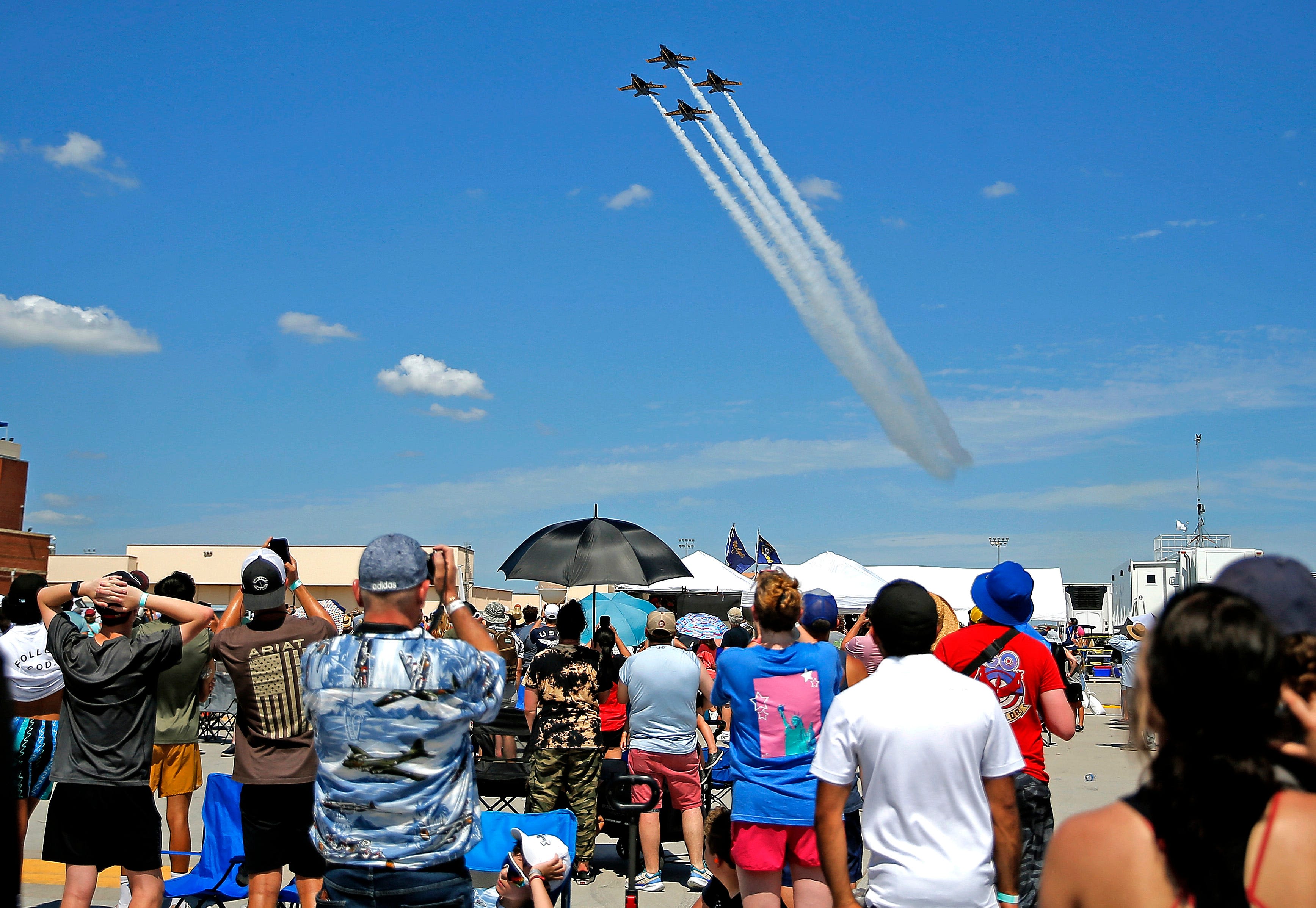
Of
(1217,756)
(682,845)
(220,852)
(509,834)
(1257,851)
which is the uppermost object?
(1217,756)

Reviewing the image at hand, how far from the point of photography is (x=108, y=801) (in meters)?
5.13

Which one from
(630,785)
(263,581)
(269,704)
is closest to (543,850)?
(269,704)

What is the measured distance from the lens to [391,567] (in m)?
3.32

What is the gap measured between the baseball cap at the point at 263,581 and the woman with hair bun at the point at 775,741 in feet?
6.85

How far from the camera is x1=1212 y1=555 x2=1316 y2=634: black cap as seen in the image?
2176mm

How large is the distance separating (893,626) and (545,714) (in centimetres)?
452

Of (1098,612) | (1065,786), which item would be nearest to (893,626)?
(1065,786)

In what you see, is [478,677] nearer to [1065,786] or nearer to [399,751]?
[399,751]

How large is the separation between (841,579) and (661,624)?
18659 mm

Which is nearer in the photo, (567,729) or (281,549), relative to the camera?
(281,549)

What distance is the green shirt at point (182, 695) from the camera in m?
6.88

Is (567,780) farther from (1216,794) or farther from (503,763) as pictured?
(1216,794)

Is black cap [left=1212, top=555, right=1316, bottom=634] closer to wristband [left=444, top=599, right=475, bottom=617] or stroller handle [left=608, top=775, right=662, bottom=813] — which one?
wristband [left=444, top=599, right=475, bottom=617]

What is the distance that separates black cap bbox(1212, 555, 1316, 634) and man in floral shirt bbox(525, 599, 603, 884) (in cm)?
577
